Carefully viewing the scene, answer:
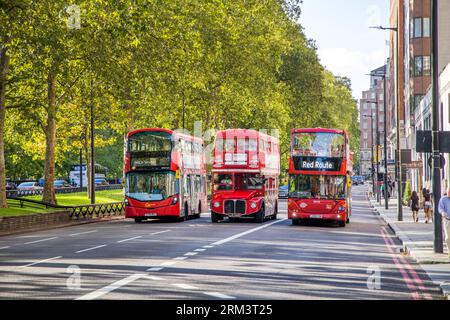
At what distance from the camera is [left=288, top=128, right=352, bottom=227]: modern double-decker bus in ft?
122

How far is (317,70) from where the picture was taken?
3280 inches

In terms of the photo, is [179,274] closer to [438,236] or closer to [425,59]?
[438,236]

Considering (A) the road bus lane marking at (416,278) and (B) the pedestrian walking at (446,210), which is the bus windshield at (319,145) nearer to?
(A) the road bus lane marking at (416,278)

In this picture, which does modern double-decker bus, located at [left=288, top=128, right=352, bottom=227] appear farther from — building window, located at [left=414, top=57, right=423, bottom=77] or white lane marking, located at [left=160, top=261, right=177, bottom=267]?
building window, located at [left=414, top=57, right=423, bottom=77]

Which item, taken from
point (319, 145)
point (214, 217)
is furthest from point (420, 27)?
point (319, 145)

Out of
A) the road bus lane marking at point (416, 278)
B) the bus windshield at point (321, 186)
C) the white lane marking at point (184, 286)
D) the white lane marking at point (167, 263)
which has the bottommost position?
the road bus lane marking at point (416, 278)

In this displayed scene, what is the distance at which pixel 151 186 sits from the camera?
39875 mm

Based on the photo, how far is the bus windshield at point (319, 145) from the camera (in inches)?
1465

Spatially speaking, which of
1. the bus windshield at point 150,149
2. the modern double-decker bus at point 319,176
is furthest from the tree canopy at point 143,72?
the modern double-decker bus at point 319,176

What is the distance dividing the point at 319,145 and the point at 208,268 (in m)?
20.1

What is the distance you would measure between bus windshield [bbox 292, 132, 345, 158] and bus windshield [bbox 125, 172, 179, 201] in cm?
587

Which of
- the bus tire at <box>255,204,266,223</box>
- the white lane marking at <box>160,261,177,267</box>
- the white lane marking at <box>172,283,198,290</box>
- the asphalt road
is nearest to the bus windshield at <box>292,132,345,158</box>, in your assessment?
the bus tire at <box>255,204,266,223</box>

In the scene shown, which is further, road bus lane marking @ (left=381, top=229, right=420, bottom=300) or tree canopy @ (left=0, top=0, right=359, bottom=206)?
tree canopy @ (left=0, top=0, right=359, bottom=206)

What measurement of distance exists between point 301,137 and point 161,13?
7.65 meters
